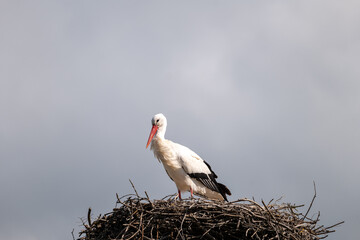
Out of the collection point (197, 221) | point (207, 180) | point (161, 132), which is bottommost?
point (197, 221)

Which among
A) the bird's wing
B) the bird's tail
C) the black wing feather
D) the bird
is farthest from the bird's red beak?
the bird's tail

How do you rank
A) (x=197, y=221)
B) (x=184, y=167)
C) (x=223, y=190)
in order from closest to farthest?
(x=197, y=221) → (x=184, y=167) → (x=223, y=190)

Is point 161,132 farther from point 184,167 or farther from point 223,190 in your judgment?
point 223,190

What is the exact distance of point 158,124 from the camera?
934 centimetres

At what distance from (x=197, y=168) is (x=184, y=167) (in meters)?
0.21

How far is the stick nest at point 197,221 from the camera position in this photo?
240 inches

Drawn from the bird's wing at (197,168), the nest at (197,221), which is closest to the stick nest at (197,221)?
the nest at (197,221)

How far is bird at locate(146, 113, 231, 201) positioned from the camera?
356 inches

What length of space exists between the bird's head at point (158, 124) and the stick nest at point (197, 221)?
9.65 ft

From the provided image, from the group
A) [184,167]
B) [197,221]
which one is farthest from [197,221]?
[184,167]

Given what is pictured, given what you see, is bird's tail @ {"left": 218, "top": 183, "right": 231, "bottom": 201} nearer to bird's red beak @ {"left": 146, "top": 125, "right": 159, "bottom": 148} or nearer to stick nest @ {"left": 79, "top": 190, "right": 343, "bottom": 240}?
bird's red beak @ {"left": 146, "top": 125, "right": 159, "bottom": 148}

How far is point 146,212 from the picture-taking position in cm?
630

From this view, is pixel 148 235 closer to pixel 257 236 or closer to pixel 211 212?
pixel 211 212

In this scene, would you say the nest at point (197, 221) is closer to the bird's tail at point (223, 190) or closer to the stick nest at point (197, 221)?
the stick nest at point (197, 221)
